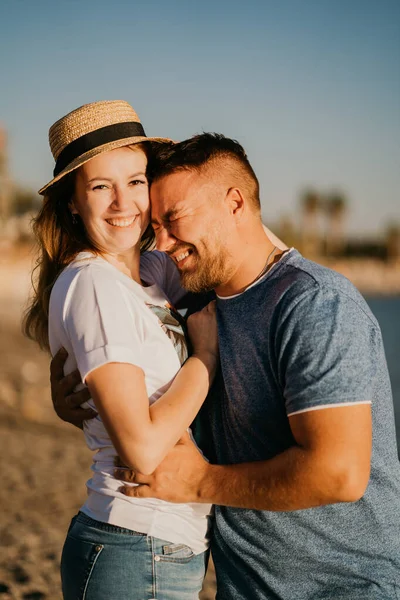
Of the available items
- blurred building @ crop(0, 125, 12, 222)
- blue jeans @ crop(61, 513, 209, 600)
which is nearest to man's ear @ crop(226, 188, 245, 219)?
blue jeans @ crop(61, 513, 209, 600)

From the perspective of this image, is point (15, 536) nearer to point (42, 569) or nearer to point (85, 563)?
point (42, 569)

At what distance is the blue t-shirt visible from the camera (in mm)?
2217

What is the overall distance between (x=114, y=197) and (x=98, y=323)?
0.64 metres

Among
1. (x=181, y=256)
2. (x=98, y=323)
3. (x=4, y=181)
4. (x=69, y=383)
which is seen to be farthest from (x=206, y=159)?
(x=4, y=181)

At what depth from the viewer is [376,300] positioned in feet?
246

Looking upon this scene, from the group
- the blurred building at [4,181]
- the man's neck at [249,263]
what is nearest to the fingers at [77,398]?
the man's neck at [249,263]

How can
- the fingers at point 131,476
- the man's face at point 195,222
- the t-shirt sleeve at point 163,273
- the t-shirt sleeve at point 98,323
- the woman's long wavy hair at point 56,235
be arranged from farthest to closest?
the t-shirt sleeve at point 163,273 < the woman's long wavy hair at point 56,235 < the man's face at point 195,222 < the fingers at point 131,476 < the t-shirt sleeve at point 98,323

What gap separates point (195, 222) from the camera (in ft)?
9.14

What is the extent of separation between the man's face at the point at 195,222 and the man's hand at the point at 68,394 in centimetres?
58

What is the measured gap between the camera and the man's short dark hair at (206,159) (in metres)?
2.83

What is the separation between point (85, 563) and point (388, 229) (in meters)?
87.6

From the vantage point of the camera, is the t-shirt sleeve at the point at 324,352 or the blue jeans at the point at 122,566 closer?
the t-shirt sleeve at the point at 324,352

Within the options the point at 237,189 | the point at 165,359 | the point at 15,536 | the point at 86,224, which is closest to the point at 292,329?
the point at 165,359

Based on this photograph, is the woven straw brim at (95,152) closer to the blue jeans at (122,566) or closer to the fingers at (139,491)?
the fingers at (139,491)
